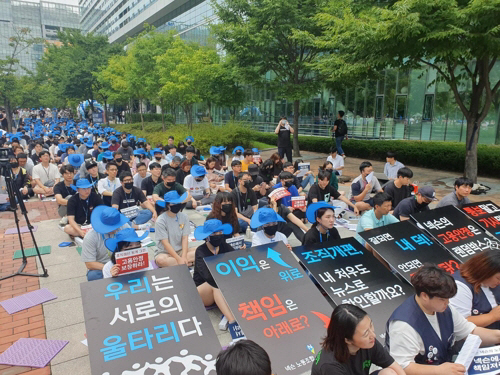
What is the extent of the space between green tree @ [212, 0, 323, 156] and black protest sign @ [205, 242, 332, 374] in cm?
1322

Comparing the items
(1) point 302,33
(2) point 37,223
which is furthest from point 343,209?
(1) point 302,33

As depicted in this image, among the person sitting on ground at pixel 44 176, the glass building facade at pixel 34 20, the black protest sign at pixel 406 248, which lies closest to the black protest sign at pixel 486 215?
the black protest sign at pixel 406 248

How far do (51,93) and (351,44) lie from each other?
40238mm

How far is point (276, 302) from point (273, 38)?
1500 cm

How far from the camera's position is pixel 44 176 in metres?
11.3

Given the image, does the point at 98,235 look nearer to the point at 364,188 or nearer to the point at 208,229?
the point at 208,229

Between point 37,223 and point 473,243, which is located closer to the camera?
point 473,243

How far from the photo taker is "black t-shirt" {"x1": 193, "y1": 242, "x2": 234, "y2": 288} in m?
4.57

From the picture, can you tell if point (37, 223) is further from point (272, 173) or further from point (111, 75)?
point (111, 75)

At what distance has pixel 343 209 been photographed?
29.7 ft

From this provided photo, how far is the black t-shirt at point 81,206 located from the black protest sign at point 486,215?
20.9 feet

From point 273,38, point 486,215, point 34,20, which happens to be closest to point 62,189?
point 486,215

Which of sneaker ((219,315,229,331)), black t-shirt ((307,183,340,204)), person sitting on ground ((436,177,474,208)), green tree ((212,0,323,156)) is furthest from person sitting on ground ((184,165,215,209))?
green tree ((212,0,323,156))

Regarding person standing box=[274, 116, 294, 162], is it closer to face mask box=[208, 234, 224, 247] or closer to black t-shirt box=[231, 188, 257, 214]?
black t-shirt box=[231, 188, 257, 214]
